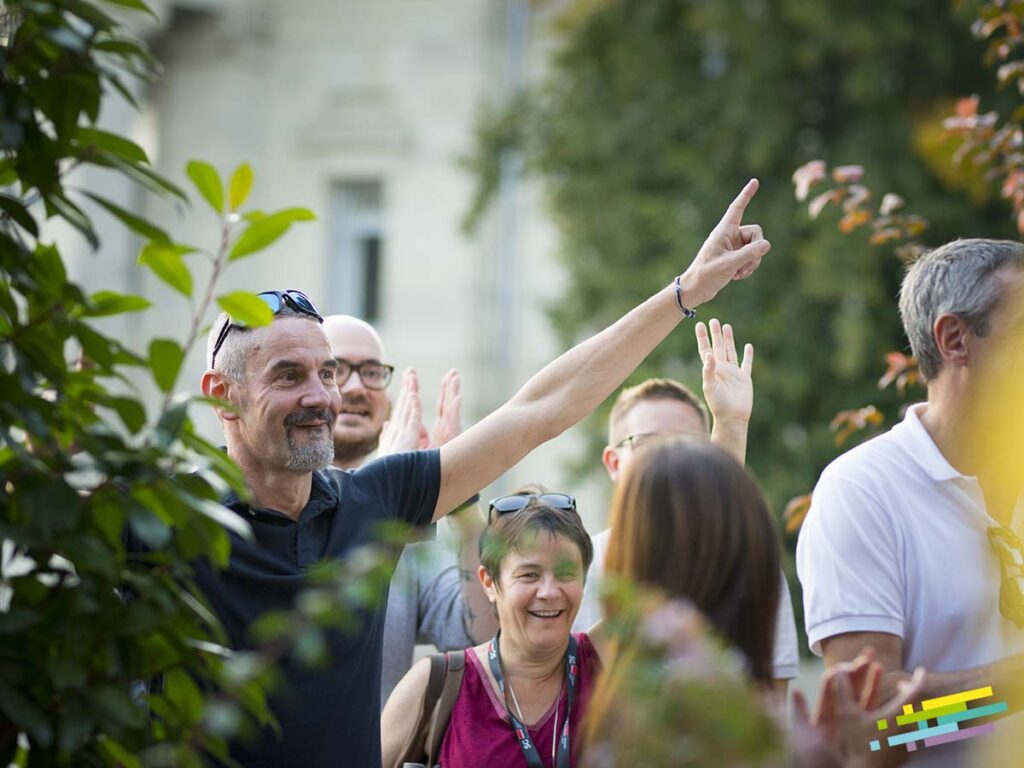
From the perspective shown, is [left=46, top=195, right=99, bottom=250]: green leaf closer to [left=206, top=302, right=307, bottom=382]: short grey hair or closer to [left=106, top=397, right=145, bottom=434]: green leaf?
[left=106, top=397, right=145, bottom=434]: green leaf

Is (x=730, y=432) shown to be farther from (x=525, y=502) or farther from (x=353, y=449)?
(x=353, y=449)

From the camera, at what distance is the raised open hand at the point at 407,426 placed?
4570mm

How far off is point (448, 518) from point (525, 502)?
2.62 ft

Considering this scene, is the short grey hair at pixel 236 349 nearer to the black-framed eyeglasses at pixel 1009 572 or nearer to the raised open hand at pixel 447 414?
the raised open hand at pixel 447 414

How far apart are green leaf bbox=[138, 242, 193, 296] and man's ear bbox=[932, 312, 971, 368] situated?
Answer: 184cm

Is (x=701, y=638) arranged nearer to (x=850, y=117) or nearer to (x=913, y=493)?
(x=913, y=493)

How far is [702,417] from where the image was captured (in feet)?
15.3

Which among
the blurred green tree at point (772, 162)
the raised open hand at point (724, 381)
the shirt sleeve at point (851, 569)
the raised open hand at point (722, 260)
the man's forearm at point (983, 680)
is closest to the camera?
the man's forearm at point (983, 680)

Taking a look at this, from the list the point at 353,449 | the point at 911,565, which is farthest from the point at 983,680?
the point at 353,449

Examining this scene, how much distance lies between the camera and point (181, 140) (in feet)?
69.2

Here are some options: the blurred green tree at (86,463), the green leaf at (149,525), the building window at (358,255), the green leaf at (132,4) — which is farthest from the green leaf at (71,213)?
the building window at (358,255)

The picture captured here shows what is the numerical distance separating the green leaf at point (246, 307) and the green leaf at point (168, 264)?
62mm

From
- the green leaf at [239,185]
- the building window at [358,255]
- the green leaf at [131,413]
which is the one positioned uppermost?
the building window at [358,255]

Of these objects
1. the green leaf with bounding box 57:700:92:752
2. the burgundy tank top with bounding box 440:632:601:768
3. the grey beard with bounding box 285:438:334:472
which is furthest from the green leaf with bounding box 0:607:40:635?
the burgundy tank top with bounding box 440:632:601:768
